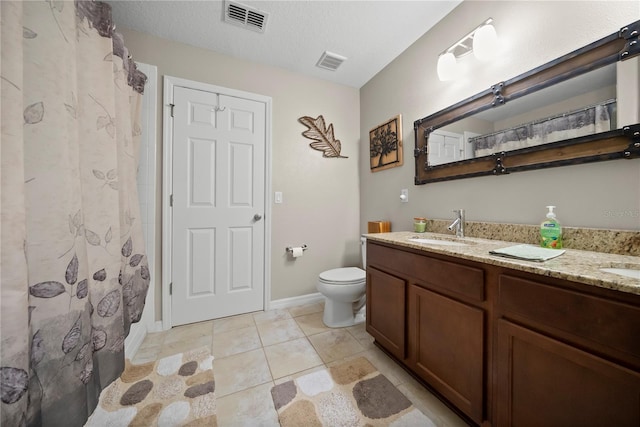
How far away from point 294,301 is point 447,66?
230 cm

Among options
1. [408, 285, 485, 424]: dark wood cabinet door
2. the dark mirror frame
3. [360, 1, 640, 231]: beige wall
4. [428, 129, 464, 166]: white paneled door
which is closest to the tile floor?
[408, 285, 485, 424]: dark wood cabinet door

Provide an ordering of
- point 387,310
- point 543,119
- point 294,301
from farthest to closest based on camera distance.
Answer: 1. point 294,301
2. point 387,310
3. point 543,119

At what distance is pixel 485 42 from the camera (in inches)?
51.3

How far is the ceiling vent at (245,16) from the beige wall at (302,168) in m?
0.41

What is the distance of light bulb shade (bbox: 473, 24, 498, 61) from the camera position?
1.29m

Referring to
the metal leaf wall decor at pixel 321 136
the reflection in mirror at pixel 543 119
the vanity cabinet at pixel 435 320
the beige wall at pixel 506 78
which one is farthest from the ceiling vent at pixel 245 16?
the vanity cabinet at pixel 435 320

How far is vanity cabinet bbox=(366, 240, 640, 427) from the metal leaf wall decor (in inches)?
56.7

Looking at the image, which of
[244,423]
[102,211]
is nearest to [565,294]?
[244,423]

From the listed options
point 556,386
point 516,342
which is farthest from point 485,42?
point 556,386

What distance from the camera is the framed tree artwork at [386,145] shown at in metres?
2.00

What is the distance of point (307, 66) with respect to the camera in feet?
7.14

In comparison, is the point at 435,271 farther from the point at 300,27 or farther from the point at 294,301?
the point at 300,27

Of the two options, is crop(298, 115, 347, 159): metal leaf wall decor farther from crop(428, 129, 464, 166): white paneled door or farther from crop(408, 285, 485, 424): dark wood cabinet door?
crop(408, 285, 485, 424): dark wood cabinet door

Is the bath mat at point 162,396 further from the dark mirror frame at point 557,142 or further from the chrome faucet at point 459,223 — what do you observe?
the dark mirror frame at point 557,142
